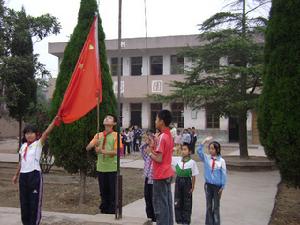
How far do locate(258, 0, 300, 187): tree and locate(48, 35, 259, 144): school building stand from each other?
26.1 metres

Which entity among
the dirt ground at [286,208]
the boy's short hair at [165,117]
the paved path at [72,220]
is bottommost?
the dirt ground at [286,208]

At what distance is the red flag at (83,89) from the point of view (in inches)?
284

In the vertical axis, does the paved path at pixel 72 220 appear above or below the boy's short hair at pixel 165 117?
below

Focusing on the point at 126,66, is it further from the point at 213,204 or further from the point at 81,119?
the point at 213,204

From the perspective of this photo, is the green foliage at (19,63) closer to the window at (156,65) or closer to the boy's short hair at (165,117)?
the boy's short hair at (165,117)

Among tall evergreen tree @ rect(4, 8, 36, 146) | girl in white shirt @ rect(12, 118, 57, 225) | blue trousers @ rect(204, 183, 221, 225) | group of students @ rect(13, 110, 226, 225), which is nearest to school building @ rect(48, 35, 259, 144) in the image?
tall evergreen tree @ rect(4, 8, 36, 146)

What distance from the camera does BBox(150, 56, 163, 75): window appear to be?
37.2m

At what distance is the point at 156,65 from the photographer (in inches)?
1475

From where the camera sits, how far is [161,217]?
20.6 ft

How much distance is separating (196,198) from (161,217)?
4836 mm

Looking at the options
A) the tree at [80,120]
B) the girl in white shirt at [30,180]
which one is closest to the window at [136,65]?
the tree at [80,120]

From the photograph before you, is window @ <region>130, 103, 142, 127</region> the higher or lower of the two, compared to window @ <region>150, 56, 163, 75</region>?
lower

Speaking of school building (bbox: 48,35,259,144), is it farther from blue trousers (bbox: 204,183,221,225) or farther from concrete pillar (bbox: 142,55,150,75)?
blue trousers (bbox: 204,183,221,225)

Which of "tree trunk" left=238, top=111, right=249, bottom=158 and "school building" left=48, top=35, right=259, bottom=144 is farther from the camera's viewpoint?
"school building" left=48, top=35, right=259, bottom=144
